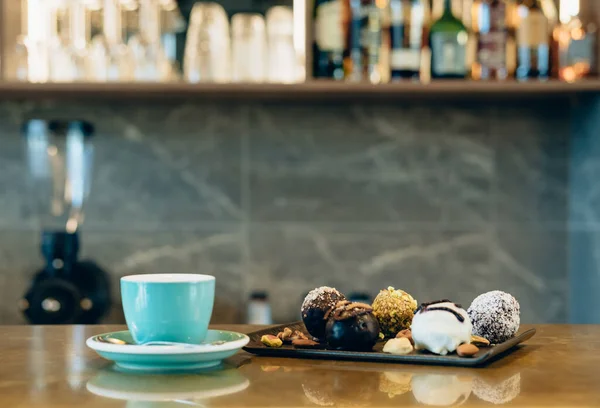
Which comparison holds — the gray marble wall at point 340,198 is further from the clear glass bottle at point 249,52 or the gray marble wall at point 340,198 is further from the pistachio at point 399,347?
the pistachio at point 399,347

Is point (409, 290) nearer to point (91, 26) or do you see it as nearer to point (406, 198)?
point (406, 198)

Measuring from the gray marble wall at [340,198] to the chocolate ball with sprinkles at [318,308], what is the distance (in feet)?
4.39

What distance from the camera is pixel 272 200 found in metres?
2.19

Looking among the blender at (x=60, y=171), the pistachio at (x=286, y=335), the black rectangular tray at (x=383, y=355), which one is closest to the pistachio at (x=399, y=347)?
the black rectangular tray at (x=383, y=355)

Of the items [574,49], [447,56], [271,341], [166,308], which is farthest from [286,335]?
[574,49]

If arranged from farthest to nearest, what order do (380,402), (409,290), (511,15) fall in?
(409,290) → (511,15) → (380,402)

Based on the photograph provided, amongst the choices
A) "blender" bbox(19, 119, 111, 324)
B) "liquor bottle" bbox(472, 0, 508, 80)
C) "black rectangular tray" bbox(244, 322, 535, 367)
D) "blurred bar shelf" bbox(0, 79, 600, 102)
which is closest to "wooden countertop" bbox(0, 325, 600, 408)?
"black rectangular tray" bbox(244, 322, 535, 367)

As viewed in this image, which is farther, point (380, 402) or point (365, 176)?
point (365, 176)

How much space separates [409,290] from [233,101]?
25.2 inches

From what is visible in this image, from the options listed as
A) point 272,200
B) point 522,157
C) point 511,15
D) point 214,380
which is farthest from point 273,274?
point 214,380

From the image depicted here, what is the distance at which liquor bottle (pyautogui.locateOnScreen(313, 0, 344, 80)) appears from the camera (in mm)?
1976

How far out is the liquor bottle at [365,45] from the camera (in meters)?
1.99

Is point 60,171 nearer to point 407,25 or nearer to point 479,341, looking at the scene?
point 407,25

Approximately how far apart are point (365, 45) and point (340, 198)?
0.40 meters
